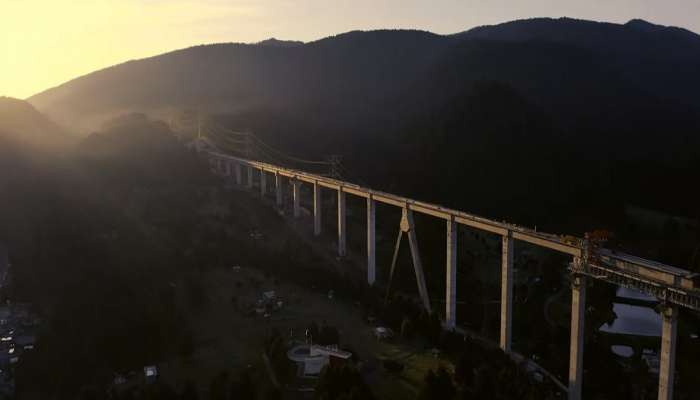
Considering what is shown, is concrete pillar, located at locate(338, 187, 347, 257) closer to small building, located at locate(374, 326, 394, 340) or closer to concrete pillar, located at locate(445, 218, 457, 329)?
concrete pillar, located at locate(445, 218, 457, 329)

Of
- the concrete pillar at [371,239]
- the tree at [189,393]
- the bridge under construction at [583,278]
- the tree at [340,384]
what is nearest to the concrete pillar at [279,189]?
the concrete pillar at [371,239]

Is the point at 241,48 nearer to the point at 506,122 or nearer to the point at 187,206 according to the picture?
the point at 506,122

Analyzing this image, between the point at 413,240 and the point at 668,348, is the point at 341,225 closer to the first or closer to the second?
the point at 413,240

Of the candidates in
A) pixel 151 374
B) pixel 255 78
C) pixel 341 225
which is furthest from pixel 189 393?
pixel 255 78

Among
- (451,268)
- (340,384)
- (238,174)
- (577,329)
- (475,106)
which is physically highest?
(475,106)

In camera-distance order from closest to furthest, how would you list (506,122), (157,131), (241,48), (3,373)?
(3,373) → (157,131) → (506,122) → (241,48)

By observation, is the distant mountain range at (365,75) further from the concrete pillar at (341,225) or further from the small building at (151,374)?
the small building at (151,374)

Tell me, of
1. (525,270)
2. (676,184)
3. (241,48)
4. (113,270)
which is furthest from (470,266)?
(241,48)

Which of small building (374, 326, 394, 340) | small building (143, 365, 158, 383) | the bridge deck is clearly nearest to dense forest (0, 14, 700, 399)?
small building (374, 326, 394, 340)
